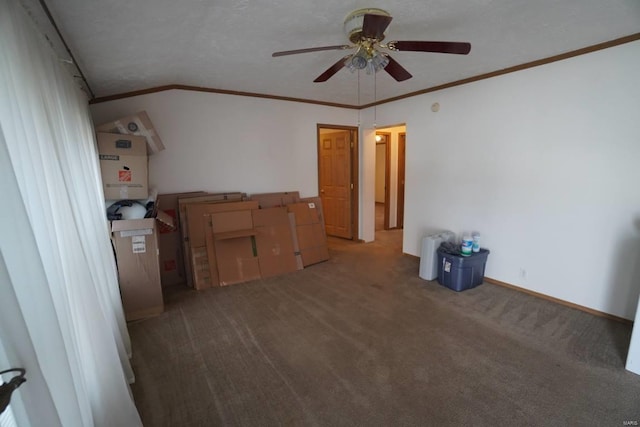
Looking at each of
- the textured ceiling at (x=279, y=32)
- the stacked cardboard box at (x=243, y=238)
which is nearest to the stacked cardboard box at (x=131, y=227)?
the textured ceiling at (x=279, y=32)

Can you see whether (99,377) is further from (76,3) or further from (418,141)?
(418,141)

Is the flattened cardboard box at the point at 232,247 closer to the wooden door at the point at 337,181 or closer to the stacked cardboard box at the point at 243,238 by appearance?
the stacked cardboard box at the point at 243,238

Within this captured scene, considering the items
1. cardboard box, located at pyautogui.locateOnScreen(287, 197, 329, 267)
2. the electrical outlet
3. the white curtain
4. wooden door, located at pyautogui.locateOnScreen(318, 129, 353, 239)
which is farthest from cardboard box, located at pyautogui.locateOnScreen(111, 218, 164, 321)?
the electrical outlet

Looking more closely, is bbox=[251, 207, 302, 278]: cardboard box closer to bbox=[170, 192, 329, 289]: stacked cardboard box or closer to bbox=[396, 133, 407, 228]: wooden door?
bbox=[170, 192, 329, 289]: stacked cardboard box

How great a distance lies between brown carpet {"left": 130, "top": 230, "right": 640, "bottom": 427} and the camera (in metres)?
1.77

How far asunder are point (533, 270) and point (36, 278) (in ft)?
13.5

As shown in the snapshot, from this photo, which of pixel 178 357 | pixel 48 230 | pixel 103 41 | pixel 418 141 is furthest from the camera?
pixel 418 141

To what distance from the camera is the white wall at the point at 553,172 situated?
2.58m

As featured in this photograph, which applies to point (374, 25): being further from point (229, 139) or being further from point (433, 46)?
point (229, 139)

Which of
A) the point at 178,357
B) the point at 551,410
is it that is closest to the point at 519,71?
the point at 551,410

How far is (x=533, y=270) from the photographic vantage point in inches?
128

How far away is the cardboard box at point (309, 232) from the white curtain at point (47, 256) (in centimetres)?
268

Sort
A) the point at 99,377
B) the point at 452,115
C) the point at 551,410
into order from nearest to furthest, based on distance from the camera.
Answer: the point at 99,377 < the point at 551,410 < the point at 452,115

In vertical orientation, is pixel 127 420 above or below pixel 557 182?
below
